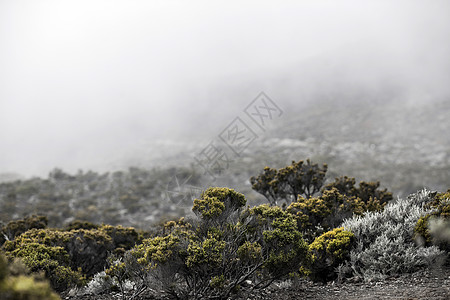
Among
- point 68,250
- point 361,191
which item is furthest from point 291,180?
point 68,250

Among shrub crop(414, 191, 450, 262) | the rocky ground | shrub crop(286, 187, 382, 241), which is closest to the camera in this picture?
the rocky ground

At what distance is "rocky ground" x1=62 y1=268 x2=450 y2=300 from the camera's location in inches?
172

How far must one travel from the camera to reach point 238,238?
16.9 ft

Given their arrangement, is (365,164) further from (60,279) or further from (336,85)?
(336,85)

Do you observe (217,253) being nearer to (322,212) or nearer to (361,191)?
(322,212)

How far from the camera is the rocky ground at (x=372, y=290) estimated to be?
14.3 feet

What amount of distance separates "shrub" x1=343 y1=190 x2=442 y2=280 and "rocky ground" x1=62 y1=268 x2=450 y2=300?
191mm

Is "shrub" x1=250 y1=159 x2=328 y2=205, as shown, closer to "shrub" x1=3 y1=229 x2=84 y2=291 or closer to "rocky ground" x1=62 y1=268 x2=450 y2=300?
"rocky ground" x1=62 y1=268 x2=450 y2=300

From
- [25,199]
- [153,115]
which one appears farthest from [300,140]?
[153,115]

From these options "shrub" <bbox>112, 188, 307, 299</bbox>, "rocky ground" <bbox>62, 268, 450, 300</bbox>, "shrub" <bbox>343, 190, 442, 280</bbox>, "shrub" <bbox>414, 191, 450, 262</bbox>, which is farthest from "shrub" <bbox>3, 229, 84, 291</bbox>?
"shrub" <bbox>414, 191, 450, 262</bbox>

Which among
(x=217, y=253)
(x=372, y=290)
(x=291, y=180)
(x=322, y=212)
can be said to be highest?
(x=291, y=180)

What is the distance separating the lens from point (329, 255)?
19.0 ft

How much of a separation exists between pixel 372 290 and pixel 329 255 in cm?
104

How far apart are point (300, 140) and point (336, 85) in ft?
89.0
